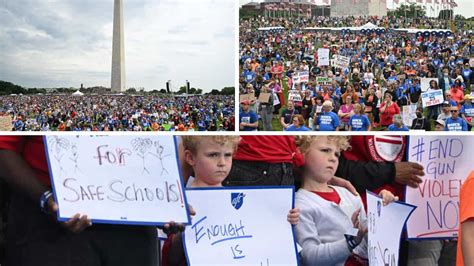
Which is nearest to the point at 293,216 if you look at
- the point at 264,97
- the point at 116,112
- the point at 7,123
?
the point at 7,123

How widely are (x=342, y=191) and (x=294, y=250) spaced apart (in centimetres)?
39

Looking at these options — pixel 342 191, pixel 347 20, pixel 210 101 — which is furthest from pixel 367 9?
pixel 342 191

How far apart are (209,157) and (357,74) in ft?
58.0

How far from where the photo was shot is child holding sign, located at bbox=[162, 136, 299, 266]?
3404mm

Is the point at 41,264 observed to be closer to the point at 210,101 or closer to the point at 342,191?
the point at 342,191

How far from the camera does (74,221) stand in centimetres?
326

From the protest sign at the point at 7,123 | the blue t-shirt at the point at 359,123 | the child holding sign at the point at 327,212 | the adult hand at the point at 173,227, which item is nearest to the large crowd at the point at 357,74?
the blue t-shirt at the point at 359,123

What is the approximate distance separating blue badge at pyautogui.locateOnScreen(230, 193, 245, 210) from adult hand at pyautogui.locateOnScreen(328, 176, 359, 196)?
0.46m

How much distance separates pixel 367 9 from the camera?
3228 cm

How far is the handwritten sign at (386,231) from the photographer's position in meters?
3.47

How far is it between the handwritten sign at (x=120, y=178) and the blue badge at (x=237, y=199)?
0.24 meters

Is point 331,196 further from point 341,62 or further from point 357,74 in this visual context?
point 341,62

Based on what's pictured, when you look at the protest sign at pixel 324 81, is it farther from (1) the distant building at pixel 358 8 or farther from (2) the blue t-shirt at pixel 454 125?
(1) the distant building at pixel 358 8

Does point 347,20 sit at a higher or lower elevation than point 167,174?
higher
